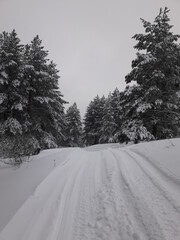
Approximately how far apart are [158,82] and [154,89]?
1393 millimetres

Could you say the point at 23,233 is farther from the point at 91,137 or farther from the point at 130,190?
the point at 91,137

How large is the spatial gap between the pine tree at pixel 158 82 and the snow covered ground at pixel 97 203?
6590 mm

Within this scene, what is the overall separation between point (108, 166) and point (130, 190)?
81.2 inches

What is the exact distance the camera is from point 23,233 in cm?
263

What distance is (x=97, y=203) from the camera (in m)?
3.40

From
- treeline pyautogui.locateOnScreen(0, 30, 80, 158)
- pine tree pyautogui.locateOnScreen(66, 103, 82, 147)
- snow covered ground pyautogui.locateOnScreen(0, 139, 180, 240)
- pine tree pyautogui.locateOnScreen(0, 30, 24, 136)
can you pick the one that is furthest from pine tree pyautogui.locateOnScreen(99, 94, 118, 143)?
snow covered ground pyautogui.locateOnScreen(0, 139, 180, 240)

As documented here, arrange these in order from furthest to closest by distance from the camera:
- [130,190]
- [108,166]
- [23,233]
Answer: [108,166]
[130,190]
[23,233]

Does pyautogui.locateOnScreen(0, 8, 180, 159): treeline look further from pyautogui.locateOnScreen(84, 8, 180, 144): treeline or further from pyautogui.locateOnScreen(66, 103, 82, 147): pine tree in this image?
pyautogui.locateOnScreen(66, 103, 82, 147): pine tree

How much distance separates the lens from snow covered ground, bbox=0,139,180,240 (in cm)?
256

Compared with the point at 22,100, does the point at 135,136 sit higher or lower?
lower

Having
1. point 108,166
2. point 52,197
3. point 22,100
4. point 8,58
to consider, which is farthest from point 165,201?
point 8,58

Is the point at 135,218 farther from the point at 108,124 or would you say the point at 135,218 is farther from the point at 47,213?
the point at 108,124

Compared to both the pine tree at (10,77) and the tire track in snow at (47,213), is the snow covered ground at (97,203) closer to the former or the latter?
the tire track in snow at (47,213)

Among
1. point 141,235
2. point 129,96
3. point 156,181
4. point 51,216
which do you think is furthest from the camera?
point 129,96
